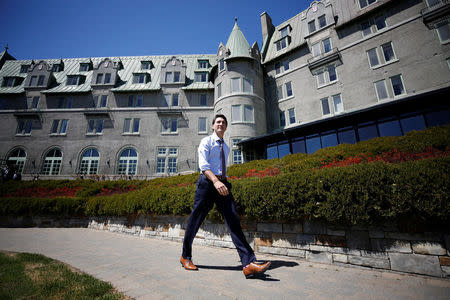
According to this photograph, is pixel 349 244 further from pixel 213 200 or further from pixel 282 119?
pixel 282 119

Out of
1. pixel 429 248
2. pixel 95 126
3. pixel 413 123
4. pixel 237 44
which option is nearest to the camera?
pixel 429 248

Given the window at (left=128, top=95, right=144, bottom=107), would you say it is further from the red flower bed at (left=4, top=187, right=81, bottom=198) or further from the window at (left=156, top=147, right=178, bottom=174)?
the red flower bed at (left=4, top=187, right=81, bottom=198)

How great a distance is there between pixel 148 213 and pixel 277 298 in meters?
5.67

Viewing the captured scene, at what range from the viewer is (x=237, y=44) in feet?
77.0

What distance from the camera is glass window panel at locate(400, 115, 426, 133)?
13305mm

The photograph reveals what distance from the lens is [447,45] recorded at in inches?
589

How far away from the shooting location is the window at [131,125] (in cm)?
2575

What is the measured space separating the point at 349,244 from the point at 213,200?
2516 mm

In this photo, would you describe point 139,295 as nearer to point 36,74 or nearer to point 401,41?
point 401,41

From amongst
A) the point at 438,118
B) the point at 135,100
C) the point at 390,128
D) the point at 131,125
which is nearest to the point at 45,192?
the point at 131,125

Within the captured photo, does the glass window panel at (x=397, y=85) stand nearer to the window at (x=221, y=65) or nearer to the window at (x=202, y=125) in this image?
the window at (x=221, y=65)

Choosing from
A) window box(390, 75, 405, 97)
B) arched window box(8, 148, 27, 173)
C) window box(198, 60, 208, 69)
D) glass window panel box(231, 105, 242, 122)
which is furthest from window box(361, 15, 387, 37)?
arched window box(8, 148, 27, 173)

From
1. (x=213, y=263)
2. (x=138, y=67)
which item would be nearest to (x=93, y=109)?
(x=138, y=67)

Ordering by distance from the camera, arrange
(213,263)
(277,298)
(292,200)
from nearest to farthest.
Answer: (277,298) → (213,263) → (292,200)
